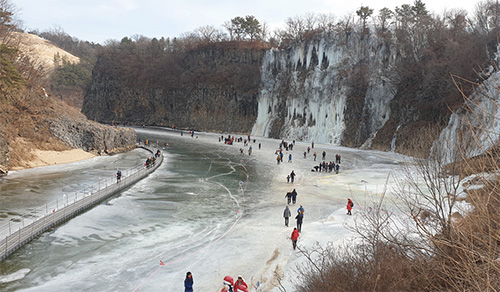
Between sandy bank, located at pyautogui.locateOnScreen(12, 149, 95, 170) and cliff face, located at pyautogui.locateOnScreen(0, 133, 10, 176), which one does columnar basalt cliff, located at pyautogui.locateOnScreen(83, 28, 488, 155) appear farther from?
sandy bank, located at pyautogui.locateOnScreen(12, 149, 95, 170)

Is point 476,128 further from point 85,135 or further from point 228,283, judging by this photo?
point 85,135

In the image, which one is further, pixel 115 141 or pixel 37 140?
pixel 115 141

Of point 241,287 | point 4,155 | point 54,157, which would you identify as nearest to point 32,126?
point 54,157

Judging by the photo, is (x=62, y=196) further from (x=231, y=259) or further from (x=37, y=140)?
(x=37, y=140)

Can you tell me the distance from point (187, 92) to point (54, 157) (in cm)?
6050

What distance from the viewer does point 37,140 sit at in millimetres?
36000

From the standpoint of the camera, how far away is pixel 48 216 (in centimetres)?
1608

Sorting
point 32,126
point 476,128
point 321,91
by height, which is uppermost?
point 321,91

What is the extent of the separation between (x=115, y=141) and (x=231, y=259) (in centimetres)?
3795

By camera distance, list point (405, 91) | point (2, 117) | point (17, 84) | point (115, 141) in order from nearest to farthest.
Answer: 1. point (2, 117)
2. point (17, 84)
3. point (115, 141)
4. point (405, 91)

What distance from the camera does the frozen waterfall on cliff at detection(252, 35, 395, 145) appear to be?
57.0 m

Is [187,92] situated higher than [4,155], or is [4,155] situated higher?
[187,92]

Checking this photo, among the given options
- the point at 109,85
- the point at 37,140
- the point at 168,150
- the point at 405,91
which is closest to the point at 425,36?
the point at 405,91

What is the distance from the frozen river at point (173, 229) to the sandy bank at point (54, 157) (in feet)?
7.80
